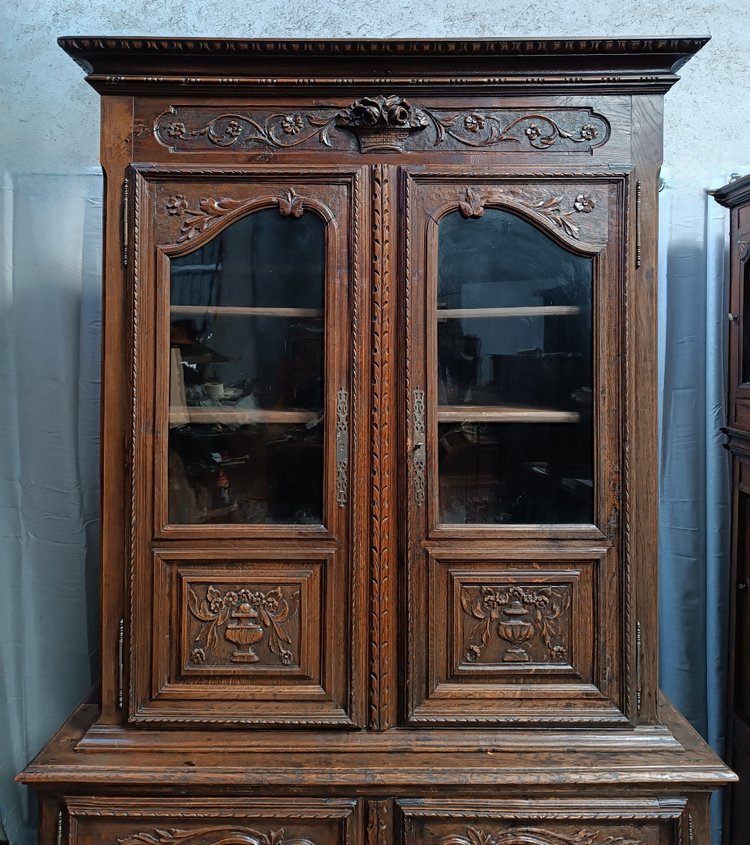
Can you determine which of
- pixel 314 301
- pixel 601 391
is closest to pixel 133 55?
pixel 314 301

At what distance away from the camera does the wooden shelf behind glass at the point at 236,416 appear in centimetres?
159

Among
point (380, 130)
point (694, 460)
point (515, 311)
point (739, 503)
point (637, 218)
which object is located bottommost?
point (739, 503)

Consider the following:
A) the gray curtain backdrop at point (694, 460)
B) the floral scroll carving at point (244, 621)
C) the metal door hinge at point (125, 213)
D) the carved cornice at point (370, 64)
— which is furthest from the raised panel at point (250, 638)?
the gray curtain backdrop at point (694, 460)

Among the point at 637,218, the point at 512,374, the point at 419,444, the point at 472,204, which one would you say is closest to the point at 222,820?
the point at 419,444

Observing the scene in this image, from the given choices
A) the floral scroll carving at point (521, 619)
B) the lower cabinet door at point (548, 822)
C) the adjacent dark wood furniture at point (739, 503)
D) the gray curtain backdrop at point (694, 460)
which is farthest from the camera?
the gray curtain backdrop at point (694, 460)

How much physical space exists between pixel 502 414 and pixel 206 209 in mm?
799

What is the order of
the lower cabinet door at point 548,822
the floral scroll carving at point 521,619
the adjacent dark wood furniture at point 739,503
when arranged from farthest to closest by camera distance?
Result: the adjacent dark wood furniture at point 739,503 → the floral scroll carving at point 521,619 → the lower cabinet door at point 548,822

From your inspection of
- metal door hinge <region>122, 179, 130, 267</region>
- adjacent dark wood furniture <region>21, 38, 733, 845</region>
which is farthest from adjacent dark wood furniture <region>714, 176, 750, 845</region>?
metal door hinge <region>122, 179, 130, 267</region>

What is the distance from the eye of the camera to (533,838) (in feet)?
4.83

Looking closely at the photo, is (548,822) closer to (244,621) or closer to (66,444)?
(244,621)

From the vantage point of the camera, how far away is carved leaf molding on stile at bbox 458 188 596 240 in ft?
5.09

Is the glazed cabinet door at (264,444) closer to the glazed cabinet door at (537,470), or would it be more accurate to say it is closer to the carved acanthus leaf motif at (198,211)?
the carved acanthus leaf motif at (198,211)

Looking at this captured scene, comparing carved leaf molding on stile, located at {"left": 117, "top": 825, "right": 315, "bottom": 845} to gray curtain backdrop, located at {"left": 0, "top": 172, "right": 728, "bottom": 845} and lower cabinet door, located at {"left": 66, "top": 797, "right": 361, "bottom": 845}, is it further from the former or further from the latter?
gray curtain backdrop, located at {"left": 0, "top": 172, "right": 728, "bottom": 845}

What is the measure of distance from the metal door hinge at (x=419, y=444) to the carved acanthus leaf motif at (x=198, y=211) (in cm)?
58
